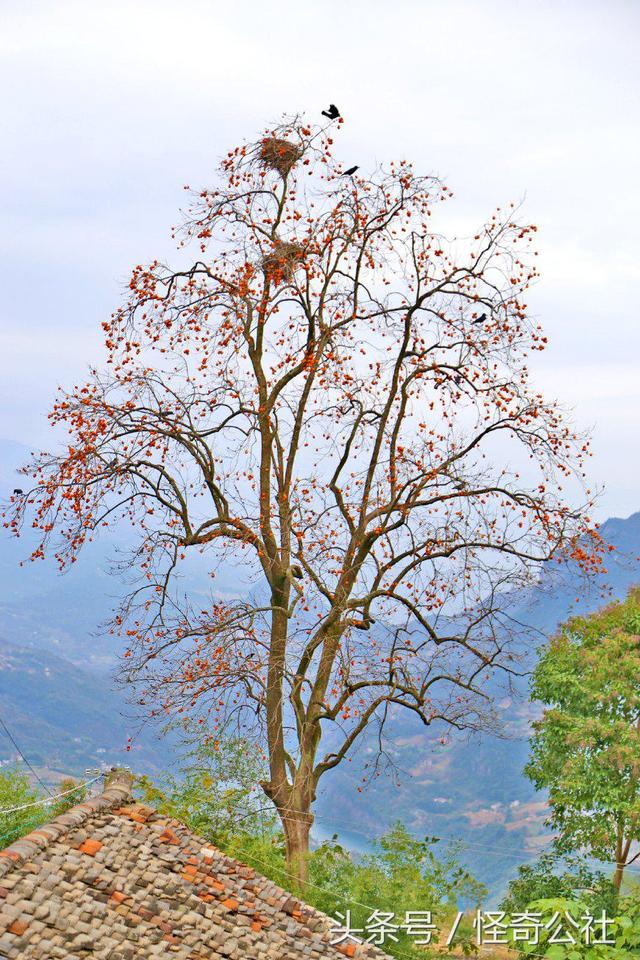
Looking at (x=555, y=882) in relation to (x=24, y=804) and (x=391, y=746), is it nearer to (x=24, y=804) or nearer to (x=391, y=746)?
(x=391, y=746)

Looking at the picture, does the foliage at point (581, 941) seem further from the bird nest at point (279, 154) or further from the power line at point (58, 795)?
the bird nest at point (279, 154)

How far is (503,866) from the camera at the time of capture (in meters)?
8.86

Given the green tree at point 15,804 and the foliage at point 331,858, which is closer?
the green tree at point 15,804

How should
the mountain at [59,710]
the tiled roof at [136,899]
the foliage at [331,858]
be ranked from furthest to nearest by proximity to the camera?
the mountain at [59,710]
the foliage at [331,858]
the tiled roof at [136,899]

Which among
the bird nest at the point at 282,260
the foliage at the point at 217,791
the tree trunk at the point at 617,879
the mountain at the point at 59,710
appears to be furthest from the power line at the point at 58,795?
the mountain at the point at 59,710

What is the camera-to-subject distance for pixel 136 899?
5.65 meters

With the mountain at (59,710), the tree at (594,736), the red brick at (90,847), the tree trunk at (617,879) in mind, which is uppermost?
the mountain at (59,710)

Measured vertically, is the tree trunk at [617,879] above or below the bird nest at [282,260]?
below

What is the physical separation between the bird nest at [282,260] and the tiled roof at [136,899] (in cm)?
394

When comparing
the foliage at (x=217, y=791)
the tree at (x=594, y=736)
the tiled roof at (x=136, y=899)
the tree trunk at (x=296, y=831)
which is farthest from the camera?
the tree at (x=594, y=736)

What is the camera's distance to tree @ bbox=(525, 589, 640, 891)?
29.2ft

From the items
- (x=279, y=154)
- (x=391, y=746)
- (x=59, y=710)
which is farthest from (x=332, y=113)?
(x=59, y=710)

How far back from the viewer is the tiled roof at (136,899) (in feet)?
16.8

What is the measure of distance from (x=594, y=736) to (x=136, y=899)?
4907 millimetres
